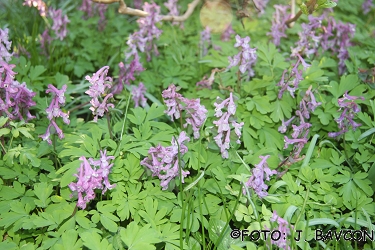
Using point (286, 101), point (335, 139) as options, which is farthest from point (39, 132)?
point (335, 139)

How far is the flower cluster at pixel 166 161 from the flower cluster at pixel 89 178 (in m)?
0.28

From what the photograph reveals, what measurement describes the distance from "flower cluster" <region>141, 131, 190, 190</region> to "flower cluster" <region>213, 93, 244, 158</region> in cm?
25

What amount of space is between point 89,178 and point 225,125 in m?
0.93

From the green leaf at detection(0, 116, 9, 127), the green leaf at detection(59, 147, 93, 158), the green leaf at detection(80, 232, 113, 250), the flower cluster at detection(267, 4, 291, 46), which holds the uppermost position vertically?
the green leaf at detection(0, 116, 9, 127)

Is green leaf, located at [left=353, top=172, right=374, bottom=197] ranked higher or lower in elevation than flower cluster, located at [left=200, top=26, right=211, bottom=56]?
lower

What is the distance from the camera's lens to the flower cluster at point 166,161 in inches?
95.0

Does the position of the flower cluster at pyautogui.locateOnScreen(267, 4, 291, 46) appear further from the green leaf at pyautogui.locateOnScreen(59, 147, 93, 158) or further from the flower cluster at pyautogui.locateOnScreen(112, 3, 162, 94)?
the green leaf at pyautogui.locateOnScreen(59, 147, 93, 158)

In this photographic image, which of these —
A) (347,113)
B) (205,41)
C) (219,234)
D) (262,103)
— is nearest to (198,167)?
(219,234)

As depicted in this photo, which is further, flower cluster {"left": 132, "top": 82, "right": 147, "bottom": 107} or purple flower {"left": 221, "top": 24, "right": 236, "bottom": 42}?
purple flower {"left": 221, "top": 24, "right": 236, "bottom": 42}

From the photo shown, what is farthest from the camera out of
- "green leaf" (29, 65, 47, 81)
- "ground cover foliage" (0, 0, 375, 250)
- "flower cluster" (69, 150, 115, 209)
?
"green leaf" (29, 65, 47, 81)

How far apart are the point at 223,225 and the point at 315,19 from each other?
213 cm

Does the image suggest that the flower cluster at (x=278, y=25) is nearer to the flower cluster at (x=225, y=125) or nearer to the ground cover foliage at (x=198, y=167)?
the ground cover foliage at (x=198, y=167)

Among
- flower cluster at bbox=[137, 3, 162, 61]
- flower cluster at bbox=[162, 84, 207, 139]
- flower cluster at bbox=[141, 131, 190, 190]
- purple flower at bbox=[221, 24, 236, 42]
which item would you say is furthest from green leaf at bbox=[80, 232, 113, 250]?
purple flower at bbox=[221, 24, 236, 42]

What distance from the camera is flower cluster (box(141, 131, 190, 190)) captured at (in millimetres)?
2414
